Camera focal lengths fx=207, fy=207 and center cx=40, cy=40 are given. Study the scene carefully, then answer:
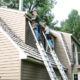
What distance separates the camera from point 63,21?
54.3m

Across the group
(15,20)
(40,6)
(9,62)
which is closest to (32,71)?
(9,62)

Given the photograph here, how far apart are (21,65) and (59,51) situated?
8.23 m

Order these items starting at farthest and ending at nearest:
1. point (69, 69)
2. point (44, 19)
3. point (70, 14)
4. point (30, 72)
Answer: point (70, 14) → point (44, 19) → point (69, 69) → point (30, 72)

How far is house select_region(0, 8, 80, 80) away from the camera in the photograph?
410 inches

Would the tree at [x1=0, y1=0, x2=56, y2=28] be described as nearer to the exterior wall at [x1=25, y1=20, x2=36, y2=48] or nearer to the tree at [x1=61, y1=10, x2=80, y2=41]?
the tree at [x1=61, y1=10, x2=80, y2=41]

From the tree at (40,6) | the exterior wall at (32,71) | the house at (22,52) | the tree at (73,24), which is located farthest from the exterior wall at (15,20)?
the tree at (73,24)

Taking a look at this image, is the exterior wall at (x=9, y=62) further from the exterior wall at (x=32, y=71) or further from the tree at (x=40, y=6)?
the tree at (x=40, y=6)

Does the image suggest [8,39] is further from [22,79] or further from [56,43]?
[56,43]

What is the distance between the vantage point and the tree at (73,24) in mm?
46531

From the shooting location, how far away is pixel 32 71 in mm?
11461

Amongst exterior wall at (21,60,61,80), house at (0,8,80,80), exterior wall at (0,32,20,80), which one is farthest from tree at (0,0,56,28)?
exterior wall at (0,32,20,80)

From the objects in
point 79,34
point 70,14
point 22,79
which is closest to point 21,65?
point 22,79

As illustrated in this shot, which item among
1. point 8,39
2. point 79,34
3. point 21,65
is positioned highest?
point 8,39

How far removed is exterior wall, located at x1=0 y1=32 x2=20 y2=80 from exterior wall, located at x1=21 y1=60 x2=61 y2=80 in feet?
1.33
